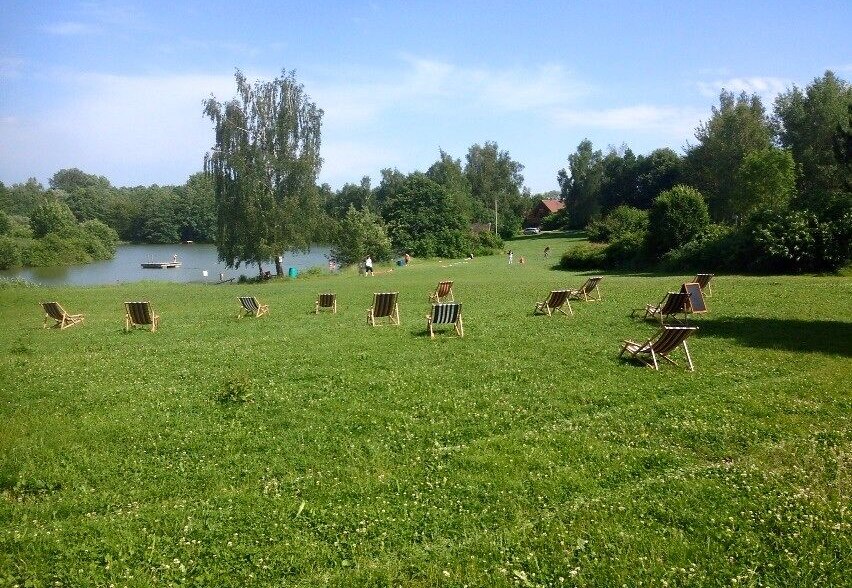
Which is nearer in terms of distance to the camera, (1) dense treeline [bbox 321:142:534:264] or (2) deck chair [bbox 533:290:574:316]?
(2) deck chair [bbox 533:290:574:316]

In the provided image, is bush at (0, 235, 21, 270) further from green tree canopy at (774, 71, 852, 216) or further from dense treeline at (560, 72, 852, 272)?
green tree canopy at (774, 71, 852, 216)

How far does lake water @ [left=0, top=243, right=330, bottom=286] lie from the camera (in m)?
59.0

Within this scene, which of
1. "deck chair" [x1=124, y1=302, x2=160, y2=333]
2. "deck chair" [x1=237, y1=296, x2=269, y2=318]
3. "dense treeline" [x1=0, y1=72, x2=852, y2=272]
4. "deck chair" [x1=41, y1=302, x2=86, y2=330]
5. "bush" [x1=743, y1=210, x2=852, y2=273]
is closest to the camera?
"deck chair" [x1=124, y1=302, x2=160, y2=333]

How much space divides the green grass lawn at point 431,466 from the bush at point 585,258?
32325 millimetres

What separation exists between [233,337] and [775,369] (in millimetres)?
11634

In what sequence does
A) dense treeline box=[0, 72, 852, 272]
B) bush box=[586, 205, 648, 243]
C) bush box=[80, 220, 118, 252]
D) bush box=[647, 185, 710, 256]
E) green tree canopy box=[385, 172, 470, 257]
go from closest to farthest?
dense treeline box=[0, 72, 852, 272]
bush box=[647, 185, 710, 256]
bush box=[586, 205, 648, 243]
green tree canopy box=[385, 172, 470, 257]
bush box=[80, 220, 118, 252]

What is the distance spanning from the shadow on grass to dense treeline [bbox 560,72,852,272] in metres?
17.7

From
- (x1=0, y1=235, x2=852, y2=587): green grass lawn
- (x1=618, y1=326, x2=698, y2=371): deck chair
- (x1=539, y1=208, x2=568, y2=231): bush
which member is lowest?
(x1=0, y1=235, x2=852, y2=587): green grass lawn

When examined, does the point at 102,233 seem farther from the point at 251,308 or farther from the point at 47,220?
the point at 251,308

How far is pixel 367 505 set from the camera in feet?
18.3

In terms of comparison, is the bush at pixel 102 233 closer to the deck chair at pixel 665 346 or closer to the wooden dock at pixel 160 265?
the wooden dock at pixel 160 265

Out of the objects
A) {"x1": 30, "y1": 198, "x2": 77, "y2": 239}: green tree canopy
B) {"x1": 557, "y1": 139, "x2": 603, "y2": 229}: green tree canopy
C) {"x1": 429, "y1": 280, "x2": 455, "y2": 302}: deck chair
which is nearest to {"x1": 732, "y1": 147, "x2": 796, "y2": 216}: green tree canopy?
{"x1": 429, "y1": 280, "x2": 455, "y2": 302}: deck chair

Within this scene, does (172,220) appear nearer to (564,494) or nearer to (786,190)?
(786,190)

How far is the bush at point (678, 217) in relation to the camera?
129 ft
